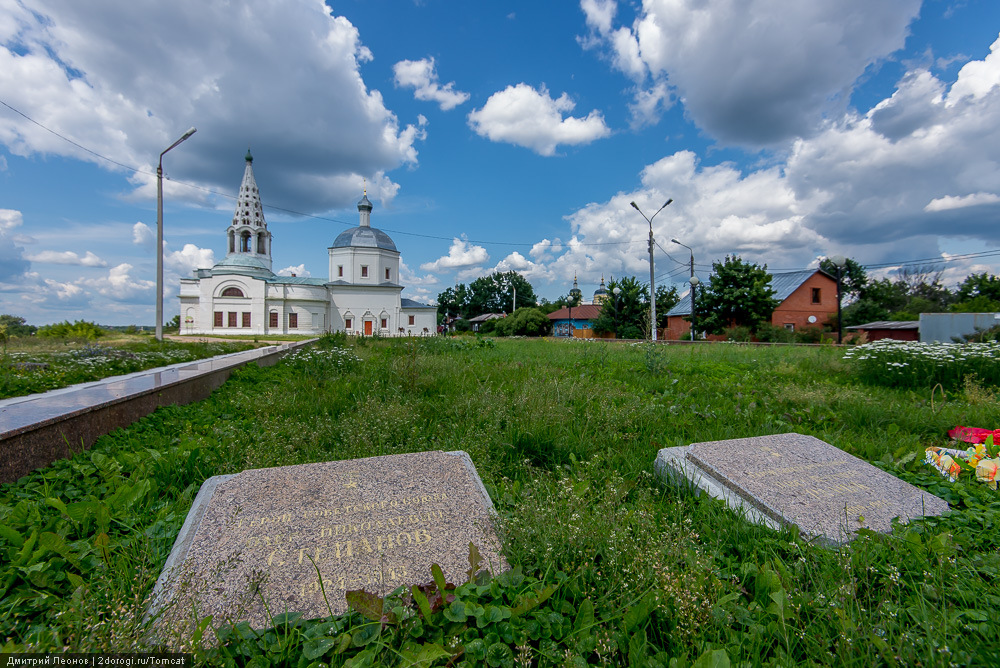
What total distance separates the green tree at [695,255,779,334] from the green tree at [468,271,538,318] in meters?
48.3

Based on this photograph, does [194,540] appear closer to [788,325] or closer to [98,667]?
[98,667]

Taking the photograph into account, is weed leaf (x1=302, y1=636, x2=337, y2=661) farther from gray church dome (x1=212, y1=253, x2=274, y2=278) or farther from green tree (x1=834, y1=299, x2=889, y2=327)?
gray church dome (x1=212, y1=253, x2=274, y2=278)

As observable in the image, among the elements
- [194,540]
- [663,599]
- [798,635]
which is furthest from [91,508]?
[798,635]

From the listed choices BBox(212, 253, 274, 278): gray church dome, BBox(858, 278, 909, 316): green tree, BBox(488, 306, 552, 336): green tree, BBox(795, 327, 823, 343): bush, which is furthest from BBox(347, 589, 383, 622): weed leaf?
BBox(858, 278, 909, 316): green tree

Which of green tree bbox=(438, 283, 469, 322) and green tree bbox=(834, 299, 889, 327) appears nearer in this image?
green tree bbox=(834, 299, 889, 327)

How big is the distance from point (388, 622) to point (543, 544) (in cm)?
72

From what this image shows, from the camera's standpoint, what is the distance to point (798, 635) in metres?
1.64

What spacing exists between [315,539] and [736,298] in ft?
109

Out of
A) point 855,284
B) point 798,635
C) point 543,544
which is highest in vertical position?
point 855,284

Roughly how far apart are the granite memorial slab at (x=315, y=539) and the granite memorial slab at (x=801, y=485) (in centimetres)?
154

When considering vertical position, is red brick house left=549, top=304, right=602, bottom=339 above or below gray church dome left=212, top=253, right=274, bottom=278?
below

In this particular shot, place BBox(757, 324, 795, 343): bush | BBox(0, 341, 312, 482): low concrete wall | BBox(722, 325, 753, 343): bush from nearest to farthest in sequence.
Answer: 1. BBox(0, 341, 312, 482): low concrete wall
2. BBox(757, 324, 795, 343): bush
3. BBox(722, 325, 753, 343): bush

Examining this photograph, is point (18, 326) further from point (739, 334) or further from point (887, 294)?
point (887, 294)

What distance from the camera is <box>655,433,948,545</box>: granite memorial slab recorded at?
8.07 feet
